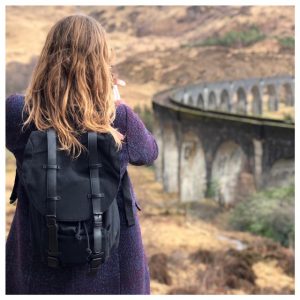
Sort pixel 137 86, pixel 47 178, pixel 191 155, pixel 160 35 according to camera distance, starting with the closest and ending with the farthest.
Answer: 1. pixel 47 178
2. pixel 191 155
3. pixel 137 86
4. pixel 160 35

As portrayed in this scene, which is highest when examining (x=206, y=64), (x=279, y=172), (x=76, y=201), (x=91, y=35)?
(x=206, y=64)

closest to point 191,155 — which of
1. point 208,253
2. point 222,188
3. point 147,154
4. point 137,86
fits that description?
point 222,188

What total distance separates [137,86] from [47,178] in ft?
174

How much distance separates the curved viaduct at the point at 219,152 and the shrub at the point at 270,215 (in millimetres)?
999

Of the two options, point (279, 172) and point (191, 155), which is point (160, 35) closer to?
point (191, 155)

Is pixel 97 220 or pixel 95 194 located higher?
pixel 95 194

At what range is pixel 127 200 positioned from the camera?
307cm

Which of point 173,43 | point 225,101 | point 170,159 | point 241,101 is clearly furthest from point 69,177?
point 173,43

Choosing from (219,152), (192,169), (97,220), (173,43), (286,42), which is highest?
(173,43)

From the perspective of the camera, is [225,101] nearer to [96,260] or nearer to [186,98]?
[186,98]

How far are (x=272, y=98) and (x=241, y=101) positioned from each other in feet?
12.0

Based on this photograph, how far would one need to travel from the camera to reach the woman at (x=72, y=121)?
2.89 m

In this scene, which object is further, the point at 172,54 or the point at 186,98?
the point at 172,54

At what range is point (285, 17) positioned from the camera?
6316cm
